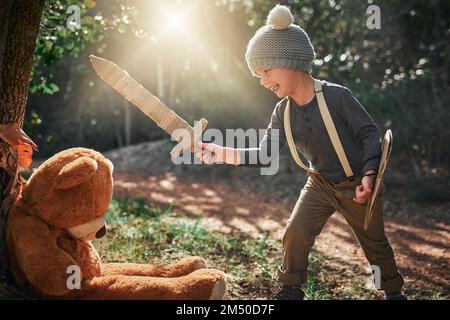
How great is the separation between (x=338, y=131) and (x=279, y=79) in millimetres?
440

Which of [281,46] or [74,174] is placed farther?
[281,46]

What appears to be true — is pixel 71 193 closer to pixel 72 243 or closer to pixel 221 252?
pixel 72 243

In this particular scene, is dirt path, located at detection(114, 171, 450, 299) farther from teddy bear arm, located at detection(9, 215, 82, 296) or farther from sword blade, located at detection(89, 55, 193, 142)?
teddy bear arm, located at detection(9, 215, 82, 296)

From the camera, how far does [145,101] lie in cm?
245

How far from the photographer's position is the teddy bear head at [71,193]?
2209 mm

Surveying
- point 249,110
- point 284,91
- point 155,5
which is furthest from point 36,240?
point 249,110

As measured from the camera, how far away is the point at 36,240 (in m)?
2.21

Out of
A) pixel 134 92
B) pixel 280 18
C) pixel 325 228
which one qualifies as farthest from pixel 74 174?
pixel 325 228

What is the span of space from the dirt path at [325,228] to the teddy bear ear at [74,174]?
253 centimetres

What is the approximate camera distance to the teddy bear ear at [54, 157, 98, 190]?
86.2 inches

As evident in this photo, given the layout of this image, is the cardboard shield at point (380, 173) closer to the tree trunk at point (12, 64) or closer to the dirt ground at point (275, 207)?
the dirt ground at point (275, 207)

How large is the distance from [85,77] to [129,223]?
793 centimetres

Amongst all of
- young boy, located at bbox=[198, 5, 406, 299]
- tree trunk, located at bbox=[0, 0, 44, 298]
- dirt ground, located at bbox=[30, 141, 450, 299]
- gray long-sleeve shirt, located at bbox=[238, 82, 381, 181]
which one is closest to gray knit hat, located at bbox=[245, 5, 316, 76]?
young boy, located at bbox=[198, 5, 406, 299]

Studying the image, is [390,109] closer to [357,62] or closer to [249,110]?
[357,62]
